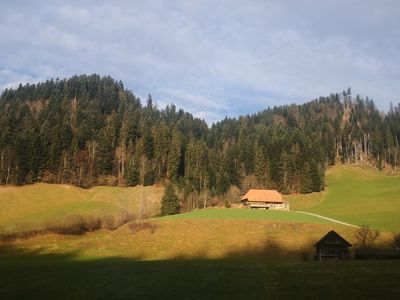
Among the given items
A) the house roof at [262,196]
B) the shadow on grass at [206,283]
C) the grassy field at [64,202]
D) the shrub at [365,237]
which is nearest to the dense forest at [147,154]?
the grassy field at [64,202]

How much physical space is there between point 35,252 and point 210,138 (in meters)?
107

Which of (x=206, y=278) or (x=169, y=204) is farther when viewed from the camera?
(x=169, y=204)

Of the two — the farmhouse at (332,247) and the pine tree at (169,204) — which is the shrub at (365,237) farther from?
the pine tree at (169,204)

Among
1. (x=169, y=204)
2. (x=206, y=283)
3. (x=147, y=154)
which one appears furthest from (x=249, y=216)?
(x=147, y=154)

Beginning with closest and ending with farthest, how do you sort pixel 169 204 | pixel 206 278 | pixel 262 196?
pixel 206 278
pixel 169 204
pixel 262 196

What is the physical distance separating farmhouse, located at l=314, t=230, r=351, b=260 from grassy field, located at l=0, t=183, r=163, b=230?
173 feet

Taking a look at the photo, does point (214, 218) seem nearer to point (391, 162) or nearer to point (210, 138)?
point (210, 138)

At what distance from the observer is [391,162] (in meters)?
157

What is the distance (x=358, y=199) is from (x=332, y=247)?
59.0 m

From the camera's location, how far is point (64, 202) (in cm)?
9656

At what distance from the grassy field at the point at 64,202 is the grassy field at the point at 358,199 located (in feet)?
129

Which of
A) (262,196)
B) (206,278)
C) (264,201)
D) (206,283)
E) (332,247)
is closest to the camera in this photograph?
(206,283)

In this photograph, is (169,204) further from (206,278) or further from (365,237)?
(206,278)

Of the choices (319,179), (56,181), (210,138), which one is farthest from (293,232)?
(210,138)
